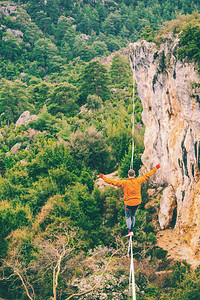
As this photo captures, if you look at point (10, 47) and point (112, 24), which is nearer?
point (10, 47)

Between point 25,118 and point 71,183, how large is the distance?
21.8m

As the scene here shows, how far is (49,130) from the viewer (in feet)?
132

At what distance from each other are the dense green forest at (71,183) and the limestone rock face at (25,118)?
3.65 feet

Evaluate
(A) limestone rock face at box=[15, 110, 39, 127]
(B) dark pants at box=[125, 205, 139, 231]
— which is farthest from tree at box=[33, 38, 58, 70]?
(B) dark pants at box=[125, 205, 139, 231]

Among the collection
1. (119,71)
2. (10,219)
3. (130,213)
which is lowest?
(10,219)

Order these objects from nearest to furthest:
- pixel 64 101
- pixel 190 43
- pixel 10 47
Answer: pixel 190 43 < pixel 64 101 < pixel 10 47

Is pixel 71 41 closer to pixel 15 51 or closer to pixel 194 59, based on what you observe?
pixel 15 51

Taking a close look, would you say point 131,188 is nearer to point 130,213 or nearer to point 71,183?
point 130,213

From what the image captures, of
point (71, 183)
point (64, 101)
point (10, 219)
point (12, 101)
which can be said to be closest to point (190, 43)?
point (71, 183)

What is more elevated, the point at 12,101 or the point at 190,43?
the point at 190,43

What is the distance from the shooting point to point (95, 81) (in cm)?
4466

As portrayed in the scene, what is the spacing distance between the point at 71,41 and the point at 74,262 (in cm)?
7098

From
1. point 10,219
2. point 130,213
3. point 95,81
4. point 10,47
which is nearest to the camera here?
point 130,213

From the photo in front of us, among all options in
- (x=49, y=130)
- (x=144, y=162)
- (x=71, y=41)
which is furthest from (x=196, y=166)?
(x=71, y=41)
